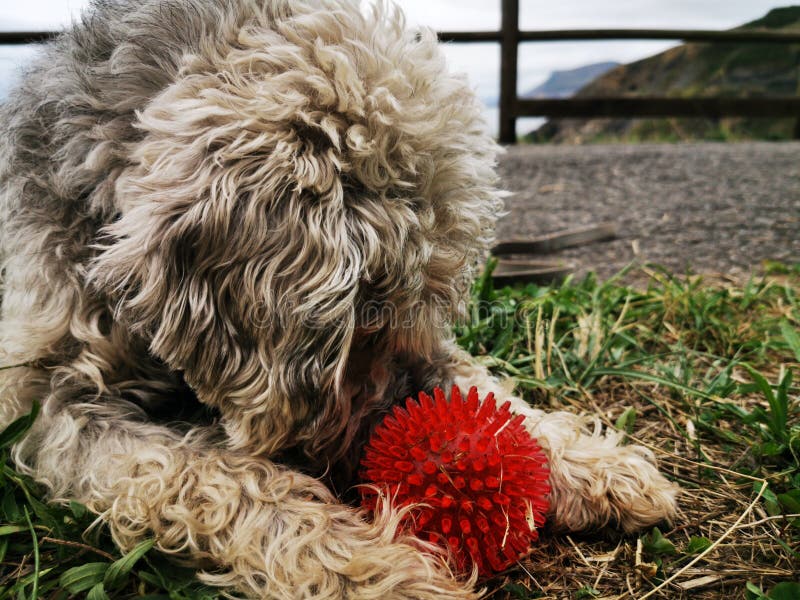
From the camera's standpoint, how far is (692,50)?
1441 centimetres

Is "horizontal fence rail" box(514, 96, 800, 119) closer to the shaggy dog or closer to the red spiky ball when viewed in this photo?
the shaggy dog

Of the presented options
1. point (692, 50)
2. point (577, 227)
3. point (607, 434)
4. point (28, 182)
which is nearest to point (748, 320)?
point (607, 434)

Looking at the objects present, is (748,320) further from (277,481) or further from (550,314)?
(277,481)

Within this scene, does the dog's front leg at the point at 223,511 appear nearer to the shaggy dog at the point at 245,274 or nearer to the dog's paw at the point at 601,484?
the shaggy dog at the point at 245,274

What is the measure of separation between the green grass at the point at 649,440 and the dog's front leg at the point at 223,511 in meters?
0.08

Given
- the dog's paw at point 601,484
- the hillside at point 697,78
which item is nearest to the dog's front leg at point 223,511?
the dog's paw at point 601,484

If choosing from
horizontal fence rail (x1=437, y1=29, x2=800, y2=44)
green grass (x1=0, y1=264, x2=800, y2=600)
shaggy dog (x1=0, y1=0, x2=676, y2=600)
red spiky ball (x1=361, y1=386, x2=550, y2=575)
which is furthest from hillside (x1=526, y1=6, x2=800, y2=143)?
red spiky ball (x1=361, y1=386, x2=550, y2=575)

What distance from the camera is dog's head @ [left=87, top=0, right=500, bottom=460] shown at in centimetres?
167

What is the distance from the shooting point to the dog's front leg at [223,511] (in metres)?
1.70

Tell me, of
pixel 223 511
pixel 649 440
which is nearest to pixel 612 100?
pixel 649 440

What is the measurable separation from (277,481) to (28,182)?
123 cm

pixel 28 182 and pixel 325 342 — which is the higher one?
pixel 28 182

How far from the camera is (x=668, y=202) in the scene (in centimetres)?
646

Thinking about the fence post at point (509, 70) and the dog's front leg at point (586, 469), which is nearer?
the dog's front leg at point (586, 469)
